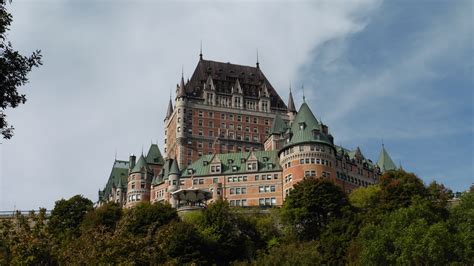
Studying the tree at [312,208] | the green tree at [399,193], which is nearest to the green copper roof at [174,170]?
the tree at [312,208]

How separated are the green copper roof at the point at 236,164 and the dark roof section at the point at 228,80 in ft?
107

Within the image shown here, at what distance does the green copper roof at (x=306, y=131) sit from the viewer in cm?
13225

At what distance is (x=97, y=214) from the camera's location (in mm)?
108188

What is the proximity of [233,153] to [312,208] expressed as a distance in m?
46.1

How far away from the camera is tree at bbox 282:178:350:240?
3947 inches

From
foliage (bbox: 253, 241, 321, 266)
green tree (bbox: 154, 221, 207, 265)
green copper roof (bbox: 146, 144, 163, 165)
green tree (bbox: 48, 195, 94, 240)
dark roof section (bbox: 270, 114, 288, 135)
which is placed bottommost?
foliage (bbox: 253, 241, 321, 266)

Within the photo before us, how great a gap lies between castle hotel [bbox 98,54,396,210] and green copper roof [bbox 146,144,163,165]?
0.33 metres

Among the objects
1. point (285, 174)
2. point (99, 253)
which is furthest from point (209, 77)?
point (99, 253)

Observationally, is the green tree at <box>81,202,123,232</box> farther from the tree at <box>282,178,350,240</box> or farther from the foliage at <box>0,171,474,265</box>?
the tree at <box>282,178,350,240</box>

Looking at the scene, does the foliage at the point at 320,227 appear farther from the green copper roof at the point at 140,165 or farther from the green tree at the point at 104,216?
the green copper roof at the point at 140,165

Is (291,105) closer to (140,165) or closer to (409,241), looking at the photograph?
(140,165)

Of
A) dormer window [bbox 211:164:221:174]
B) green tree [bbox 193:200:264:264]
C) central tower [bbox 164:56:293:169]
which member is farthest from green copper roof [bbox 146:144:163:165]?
green tree [bbox 193:200:264:264]

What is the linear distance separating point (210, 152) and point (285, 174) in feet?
122

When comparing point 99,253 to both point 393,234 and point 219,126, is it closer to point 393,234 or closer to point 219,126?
Result: point 393,234
